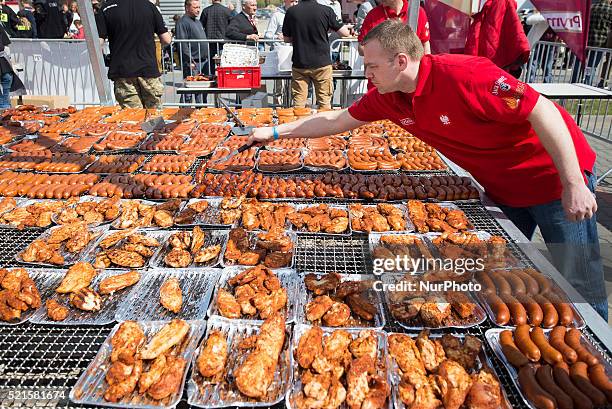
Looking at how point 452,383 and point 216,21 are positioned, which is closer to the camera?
point 452,383

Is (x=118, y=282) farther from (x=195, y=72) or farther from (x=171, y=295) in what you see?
(x=195, y=72)

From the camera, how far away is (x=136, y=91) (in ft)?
28.8

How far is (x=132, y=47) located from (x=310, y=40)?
12.4ft

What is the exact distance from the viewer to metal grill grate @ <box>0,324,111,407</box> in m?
2.21

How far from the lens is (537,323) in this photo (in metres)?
2.64

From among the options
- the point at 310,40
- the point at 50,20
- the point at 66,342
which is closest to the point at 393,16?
the point at 310,40

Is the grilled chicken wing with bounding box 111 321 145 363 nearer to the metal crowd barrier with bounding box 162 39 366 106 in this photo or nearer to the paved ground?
the paved ground

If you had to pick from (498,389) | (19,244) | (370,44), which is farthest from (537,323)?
(19,244)

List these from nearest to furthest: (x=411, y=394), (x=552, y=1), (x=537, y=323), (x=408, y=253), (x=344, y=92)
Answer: (x=411, y=394)
(x=537, y=323)
(x=408, y=253)
(x=552, y=1)
(x=344, y=92)

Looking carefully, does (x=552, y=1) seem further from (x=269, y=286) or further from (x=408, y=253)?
(x=269, y=286)

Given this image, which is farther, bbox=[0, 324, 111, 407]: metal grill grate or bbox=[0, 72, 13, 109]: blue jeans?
bbox=[0, 72, 13, 109]: blue jeans

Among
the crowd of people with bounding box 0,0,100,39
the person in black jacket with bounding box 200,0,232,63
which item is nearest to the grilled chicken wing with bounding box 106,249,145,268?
the person in black jacket with bounding box 200,0,232,63

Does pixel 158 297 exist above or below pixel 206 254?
below

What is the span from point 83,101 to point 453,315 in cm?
1387
